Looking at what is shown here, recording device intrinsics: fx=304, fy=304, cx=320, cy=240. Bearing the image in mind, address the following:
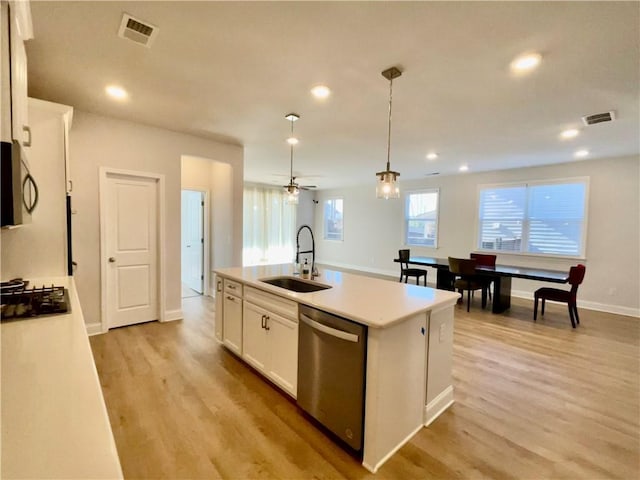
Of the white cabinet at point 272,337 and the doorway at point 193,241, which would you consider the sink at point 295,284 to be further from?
the doorway at point 193,241

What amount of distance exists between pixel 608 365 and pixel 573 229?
3124 millimetres

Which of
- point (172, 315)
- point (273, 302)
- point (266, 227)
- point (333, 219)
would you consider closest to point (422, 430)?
point (273, 302)

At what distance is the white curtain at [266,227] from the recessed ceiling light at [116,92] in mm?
5620

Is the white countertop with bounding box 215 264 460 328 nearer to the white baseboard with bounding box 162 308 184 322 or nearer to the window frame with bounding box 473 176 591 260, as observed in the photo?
the white baseboard with bounding box 162 308 184 322

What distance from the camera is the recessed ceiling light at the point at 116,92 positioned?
2807mm

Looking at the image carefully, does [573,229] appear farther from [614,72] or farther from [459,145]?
[614,72]

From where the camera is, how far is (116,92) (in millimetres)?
2895

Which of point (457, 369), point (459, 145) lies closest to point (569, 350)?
point (457, 369)

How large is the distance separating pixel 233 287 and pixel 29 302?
1.54 metres

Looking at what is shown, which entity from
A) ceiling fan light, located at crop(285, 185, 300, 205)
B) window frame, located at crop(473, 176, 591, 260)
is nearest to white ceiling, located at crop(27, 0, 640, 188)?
ceiling fan light, located at crop(285, 185, 300, 205)

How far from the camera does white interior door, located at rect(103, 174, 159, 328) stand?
149 inches

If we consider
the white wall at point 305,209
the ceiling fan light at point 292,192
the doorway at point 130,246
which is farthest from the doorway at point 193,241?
the white wall at point 305,209

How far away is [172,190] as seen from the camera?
13.6 feet

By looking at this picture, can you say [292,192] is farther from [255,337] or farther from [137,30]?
[137,30]
